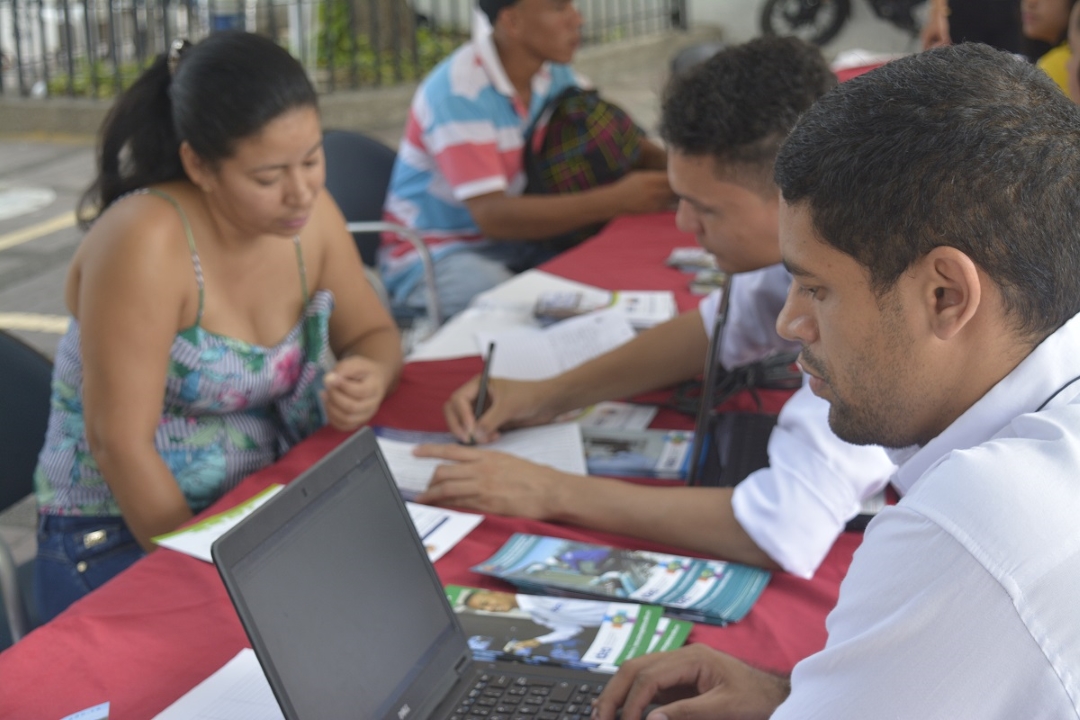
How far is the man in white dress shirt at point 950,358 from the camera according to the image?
2.67 ft

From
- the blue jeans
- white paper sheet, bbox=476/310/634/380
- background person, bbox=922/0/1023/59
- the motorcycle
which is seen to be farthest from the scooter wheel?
the blue jeans

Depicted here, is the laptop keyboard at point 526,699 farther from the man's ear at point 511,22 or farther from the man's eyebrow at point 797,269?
the man's ear at point 511,22

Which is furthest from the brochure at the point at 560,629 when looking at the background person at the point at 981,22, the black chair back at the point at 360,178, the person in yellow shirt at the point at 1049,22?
the background person at the point at 981,22

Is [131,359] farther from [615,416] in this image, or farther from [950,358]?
[950,358]

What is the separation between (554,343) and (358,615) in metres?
1.37

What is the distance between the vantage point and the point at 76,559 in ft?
6.62

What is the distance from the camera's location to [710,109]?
1.89 meters

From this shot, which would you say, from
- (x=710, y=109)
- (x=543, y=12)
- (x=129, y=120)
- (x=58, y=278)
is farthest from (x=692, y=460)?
(x=58, y=278)

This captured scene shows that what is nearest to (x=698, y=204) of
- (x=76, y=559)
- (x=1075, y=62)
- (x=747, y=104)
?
(x=747, y=104)

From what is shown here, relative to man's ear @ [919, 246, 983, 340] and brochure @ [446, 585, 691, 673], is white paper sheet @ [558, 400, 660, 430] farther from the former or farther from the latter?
man's ear @ [919, 246, 983, 340]

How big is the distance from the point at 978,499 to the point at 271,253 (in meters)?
1.69

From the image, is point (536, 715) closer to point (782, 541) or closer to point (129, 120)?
point (782, 541)

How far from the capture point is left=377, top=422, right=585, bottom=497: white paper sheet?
1.92 meters

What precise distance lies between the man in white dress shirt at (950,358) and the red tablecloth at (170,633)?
0.48 meters
